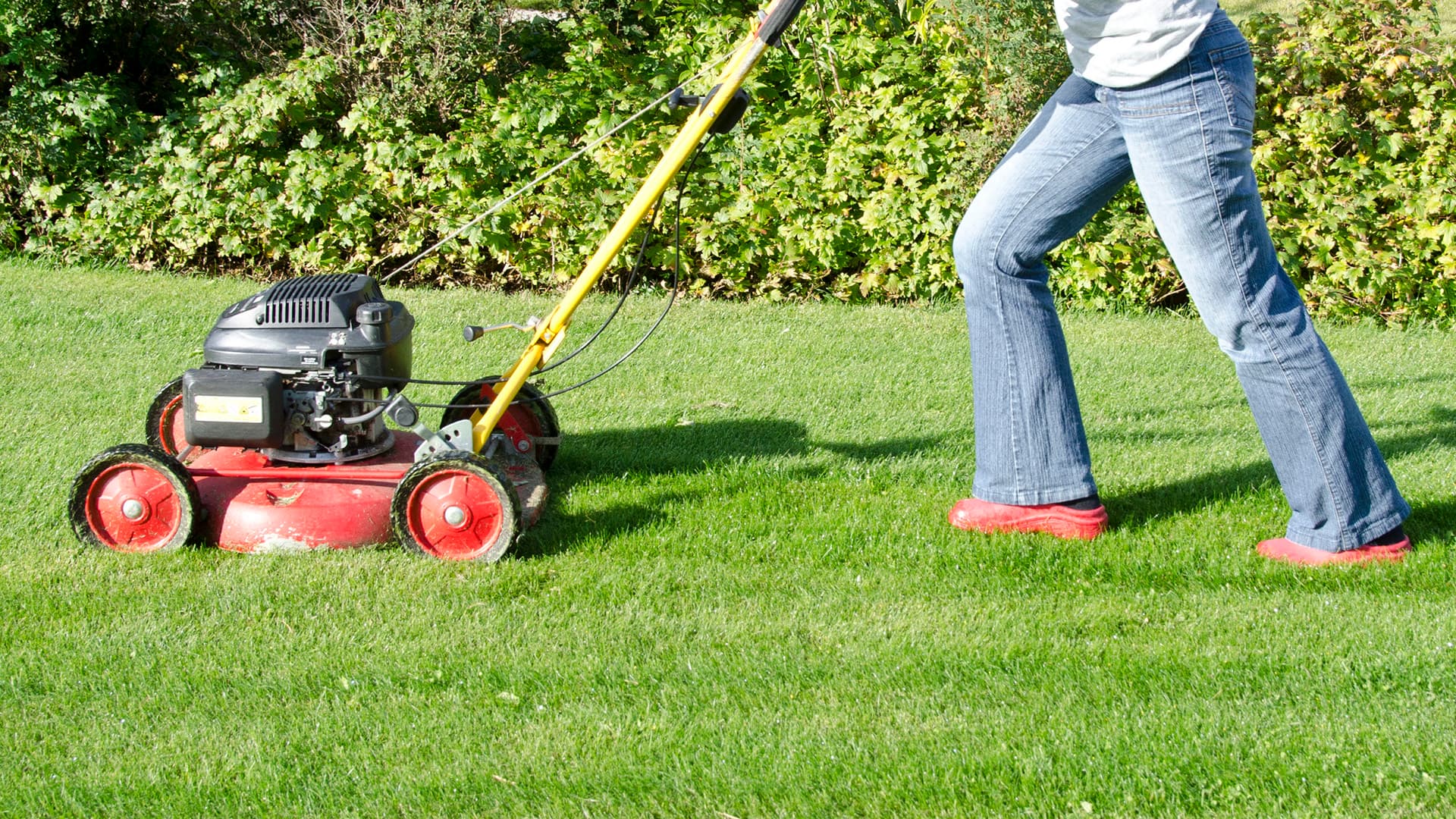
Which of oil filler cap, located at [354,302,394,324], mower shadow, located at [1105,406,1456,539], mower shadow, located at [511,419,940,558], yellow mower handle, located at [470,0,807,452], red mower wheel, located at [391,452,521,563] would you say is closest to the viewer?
yellow mower handle, located at [470,0,807,452]

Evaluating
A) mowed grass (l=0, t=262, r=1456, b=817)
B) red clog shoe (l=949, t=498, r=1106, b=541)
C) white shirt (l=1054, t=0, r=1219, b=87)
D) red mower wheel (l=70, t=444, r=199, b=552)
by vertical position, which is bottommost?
mowed grass (l=0, t=262, r=1456, b=817)

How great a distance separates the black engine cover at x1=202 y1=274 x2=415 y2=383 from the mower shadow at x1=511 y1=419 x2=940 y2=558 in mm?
643

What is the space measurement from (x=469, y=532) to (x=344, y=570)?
316 millimetres

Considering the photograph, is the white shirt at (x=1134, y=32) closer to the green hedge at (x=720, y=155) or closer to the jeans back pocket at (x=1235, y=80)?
the jeans back pocket at (x=1235, y=80)

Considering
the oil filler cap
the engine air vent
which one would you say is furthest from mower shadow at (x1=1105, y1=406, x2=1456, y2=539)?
the engine air vent

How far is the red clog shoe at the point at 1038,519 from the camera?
3.83 m

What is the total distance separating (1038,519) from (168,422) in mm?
2526

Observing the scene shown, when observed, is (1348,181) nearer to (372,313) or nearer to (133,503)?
(372,313)

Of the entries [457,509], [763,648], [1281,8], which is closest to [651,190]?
[457,509]

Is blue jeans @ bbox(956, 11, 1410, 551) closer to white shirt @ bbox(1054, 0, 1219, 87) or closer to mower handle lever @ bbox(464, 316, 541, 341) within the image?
white shirt @ bbox(1054, 0, 1219, 87)

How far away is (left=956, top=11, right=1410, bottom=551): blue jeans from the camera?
3311mm

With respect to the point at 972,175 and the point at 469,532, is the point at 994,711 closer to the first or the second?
the point at 469,532

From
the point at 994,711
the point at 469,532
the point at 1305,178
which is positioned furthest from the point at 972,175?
the point at 994,711

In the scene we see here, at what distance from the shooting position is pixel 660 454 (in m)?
4.63
